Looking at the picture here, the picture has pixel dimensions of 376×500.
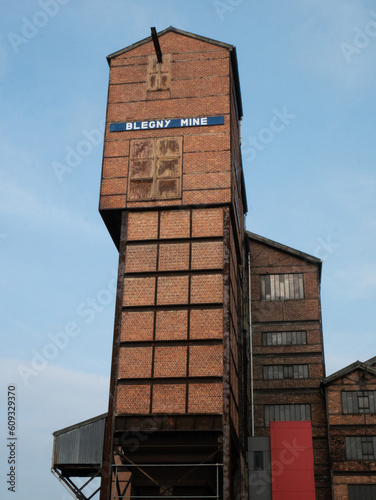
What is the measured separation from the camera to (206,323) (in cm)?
2130

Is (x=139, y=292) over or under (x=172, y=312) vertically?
over

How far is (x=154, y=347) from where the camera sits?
69.7ft

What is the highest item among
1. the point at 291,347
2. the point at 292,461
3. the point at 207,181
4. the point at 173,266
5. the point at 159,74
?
the point at 159,74

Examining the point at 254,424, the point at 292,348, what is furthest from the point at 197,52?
the point at 254,424

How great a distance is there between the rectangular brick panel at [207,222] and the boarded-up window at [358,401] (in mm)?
12986

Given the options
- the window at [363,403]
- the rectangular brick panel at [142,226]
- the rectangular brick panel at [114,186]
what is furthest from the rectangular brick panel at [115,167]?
the window at [363,403]

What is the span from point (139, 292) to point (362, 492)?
1541 centimetres

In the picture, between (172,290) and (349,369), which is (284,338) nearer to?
(349,369)

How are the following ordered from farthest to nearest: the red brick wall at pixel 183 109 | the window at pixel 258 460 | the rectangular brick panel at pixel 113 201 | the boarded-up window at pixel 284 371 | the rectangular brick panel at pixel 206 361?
the boarded-up window at pixel 284 371 → the window at pixel 258 460 → the rectangular brick panel at pixel 113 201 → the red brick wall at pixel 183 109 → the rectangular brick panel at pixel 206 361

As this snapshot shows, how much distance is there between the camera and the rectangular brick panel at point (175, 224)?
22812 mm

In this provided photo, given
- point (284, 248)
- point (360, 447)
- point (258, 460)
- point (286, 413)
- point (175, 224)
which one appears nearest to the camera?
point (175, 224)

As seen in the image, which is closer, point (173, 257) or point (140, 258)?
point (173, 257)

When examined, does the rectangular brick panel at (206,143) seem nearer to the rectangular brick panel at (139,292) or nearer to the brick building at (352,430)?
the rectangular brick panel at (139,292)

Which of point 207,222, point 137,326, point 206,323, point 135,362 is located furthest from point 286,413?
point 207,222
